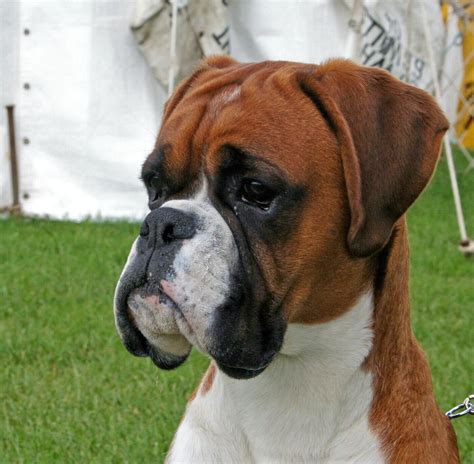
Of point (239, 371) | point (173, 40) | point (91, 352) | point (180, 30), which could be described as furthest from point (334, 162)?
point (180, 30)

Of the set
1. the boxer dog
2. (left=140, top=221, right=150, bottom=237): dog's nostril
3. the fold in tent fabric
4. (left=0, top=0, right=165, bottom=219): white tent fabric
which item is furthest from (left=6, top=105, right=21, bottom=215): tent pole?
(left=140, top=221, right=150, bottom=237): dog's nostril

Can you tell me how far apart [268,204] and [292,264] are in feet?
0.59

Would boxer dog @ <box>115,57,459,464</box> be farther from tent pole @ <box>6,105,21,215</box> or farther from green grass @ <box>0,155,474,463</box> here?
tent pole @ <box>6,105,21,215</box>

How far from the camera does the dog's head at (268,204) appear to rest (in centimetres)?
286

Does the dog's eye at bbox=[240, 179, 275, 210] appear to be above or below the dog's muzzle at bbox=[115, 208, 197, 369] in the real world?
above

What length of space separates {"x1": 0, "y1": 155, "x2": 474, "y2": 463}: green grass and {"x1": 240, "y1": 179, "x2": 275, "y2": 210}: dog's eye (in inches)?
71.9

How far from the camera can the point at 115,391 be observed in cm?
531

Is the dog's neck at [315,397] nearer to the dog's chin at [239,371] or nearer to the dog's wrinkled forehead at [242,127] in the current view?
the dog's chin at [239,371]

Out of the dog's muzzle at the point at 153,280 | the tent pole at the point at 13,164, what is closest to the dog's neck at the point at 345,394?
the dog's muzzle at the point at 153,280

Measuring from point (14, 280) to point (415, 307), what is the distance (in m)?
2.65

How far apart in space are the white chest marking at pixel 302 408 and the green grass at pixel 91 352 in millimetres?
1365

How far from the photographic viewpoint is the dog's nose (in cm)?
285

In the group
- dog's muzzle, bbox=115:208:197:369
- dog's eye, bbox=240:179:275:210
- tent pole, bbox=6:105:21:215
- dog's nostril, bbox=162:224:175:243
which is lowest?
tent pole, bbox=6:105:21:215

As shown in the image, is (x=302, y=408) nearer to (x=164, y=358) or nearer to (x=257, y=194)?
(x=164, y=358)
